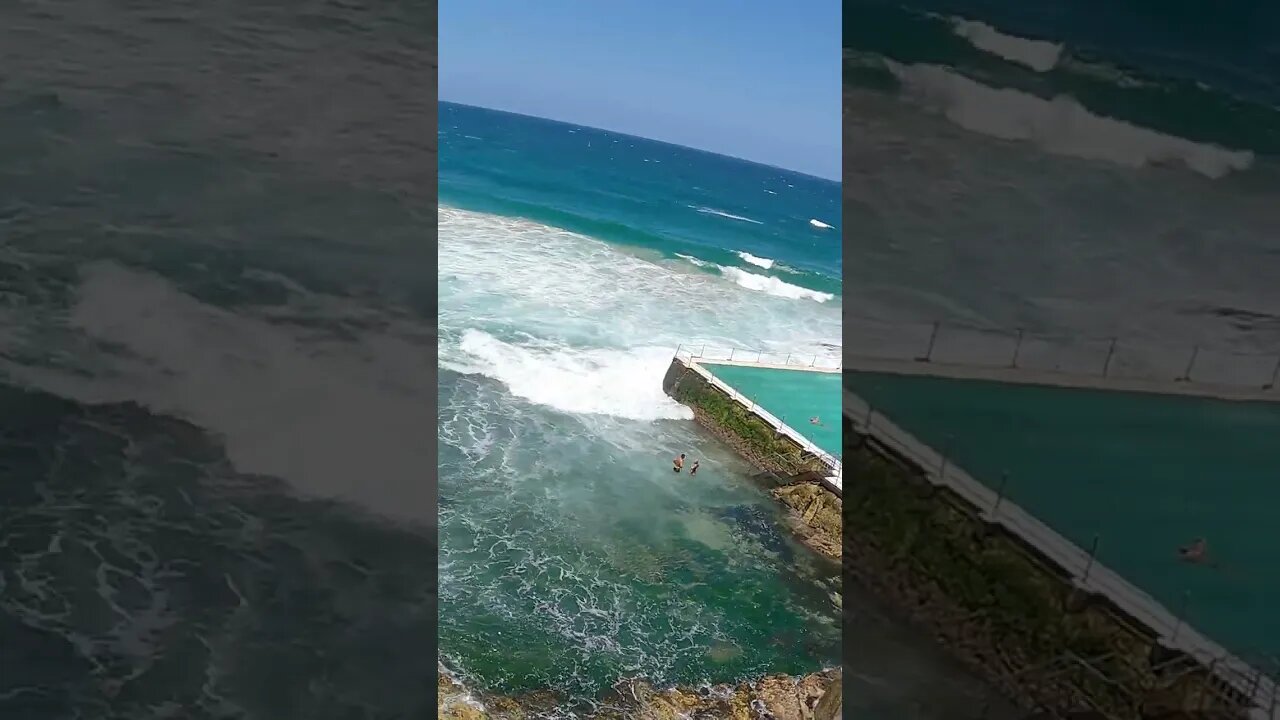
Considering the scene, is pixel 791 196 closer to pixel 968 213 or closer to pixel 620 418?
pixel 620 418

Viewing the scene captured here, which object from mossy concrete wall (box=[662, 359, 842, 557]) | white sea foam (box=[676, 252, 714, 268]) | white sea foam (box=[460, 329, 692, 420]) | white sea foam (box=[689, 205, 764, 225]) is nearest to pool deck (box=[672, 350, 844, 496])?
mossy concrete wall (box=[662, 359, 842, 557])

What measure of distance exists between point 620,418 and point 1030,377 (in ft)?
16.4

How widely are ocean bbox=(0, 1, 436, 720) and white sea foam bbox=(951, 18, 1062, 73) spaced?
0.63m

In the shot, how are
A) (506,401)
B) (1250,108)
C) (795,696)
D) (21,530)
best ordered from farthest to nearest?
(506,401) → (795,696) → (21,530) → (1250,108)

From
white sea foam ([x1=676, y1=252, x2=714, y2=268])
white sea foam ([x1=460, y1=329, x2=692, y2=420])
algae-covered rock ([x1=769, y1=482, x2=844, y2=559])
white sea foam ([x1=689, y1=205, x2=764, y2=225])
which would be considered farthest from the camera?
white sea foam ([x1=689, y1=205, x2=764, y2=225])

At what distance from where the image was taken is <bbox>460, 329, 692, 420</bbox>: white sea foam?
5.88 meters

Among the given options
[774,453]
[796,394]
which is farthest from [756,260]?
[774,453]

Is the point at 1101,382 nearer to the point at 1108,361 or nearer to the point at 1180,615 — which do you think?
the point at 1108,361

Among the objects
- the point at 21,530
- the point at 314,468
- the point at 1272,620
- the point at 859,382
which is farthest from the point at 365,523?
the point at 1272,620

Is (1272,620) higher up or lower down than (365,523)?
higher up

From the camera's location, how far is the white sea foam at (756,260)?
12.7m

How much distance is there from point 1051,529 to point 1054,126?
442mm

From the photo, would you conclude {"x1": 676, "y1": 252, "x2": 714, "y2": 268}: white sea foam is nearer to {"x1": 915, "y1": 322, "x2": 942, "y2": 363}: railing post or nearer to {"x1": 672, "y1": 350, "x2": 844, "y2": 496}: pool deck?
{"x1": 672, "y1": 350, "x2": 844, "y2": 496}: pool deck

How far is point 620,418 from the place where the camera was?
5781 mm
